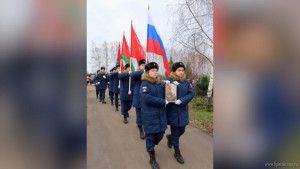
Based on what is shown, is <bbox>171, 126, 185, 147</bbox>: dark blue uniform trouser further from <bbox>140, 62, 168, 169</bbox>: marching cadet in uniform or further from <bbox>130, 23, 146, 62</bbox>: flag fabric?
<bbox>130, 23, 146, 62</bbox>: flag fabric

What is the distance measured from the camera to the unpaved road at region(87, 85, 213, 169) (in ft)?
10.4

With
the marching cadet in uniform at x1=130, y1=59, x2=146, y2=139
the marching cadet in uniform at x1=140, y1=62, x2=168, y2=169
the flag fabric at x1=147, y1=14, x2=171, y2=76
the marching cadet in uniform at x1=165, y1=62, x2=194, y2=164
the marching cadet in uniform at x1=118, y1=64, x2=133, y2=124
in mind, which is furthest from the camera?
the marching cadet in uniform at x1=118, y1=64, x2=133, y2=124

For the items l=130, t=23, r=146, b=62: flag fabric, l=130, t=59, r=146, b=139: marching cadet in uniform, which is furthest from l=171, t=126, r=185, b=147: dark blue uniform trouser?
l=130, t=23, r=146, b=62: flag fabric

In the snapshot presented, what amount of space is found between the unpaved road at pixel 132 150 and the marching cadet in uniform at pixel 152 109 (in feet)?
1.42

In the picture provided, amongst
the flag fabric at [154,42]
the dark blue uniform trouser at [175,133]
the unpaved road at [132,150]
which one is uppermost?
Result: the flag fabric at [154,42]

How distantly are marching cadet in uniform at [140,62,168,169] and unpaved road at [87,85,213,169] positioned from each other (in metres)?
0.43

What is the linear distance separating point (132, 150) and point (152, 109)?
1.30 m

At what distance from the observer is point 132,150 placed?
370 cm

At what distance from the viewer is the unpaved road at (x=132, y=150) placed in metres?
3.16

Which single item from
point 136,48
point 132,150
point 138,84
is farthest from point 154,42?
point 132,150

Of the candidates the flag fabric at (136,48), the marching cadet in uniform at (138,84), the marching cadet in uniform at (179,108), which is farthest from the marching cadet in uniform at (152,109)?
the flag fabric at (136,48)

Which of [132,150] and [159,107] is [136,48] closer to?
[159,107]

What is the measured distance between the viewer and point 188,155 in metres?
3.54

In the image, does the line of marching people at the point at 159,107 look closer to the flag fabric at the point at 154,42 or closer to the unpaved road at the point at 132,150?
the unpaved road at the point at 132,150
